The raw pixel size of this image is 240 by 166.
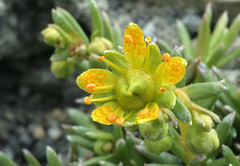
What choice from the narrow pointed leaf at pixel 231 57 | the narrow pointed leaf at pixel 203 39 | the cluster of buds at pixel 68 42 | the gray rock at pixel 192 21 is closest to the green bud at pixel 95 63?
the cluster of buds at pixel 68 42

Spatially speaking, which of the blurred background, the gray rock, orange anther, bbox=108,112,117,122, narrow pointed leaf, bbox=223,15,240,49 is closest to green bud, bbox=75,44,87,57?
orange anther, bbox=108,112,117,122

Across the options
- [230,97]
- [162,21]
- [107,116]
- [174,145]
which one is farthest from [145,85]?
[162,21]

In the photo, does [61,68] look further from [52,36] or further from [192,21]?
[192,21]

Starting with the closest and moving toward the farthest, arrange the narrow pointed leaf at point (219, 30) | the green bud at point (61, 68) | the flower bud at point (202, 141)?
the flower bud at point (202, 141)
the green bud at point (61, 68)
the narrow pointed leaf at point (219, 30)

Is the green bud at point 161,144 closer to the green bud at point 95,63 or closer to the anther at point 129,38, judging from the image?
the anther at point 129,38

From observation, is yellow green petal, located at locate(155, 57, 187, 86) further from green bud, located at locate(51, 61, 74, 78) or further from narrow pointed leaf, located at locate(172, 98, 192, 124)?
green bud, located at locate(51, 61, 74, 78)
